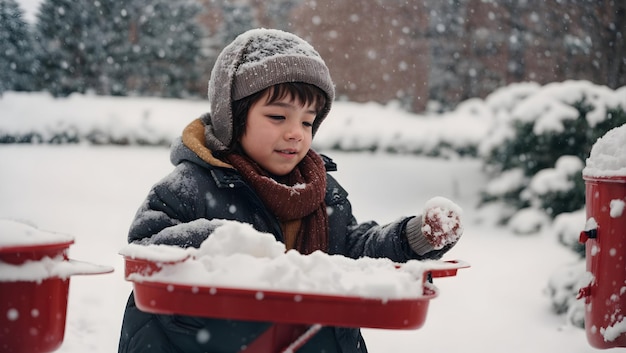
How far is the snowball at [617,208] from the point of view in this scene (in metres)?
2.48

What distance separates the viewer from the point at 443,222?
1.85 meters

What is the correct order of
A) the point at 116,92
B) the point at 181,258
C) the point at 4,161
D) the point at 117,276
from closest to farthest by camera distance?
the point at 181,258 < the point at 117,276 < the point at 4,161 < the point at 116,92

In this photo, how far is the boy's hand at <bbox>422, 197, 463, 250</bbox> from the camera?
1.85 metres

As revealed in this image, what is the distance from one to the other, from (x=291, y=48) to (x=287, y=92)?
161 millimetres

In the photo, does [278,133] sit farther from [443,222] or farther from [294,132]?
[443,222]

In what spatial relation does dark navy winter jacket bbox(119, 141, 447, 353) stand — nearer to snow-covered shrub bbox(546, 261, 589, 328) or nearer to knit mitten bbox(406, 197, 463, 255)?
knit mitten bbox(406, 197, 463, 255)

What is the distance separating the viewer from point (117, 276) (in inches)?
243

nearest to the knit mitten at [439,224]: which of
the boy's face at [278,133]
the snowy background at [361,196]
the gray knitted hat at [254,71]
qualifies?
the boy's face at [278,133]

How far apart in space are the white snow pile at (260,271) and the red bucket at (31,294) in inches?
5.8

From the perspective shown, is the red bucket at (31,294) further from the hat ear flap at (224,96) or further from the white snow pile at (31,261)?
the hat ear flap at (224,96)

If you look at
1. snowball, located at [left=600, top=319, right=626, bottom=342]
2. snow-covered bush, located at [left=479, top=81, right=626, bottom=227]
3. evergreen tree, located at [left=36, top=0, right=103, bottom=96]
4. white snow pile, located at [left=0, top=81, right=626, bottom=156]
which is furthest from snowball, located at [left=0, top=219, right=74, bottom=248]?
evergreen tree, located at [left=36, top=0, right=103, bottom=96]

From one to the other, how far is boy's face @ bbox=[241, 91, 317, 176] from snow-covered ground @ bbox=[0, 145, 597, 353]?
6.68 ft

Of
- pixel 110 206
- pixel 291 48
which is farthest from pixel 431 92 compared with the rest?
pixel 291 48

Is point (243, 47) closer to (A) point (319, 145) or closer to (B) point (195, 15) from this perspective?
(A) point (319, 145)
